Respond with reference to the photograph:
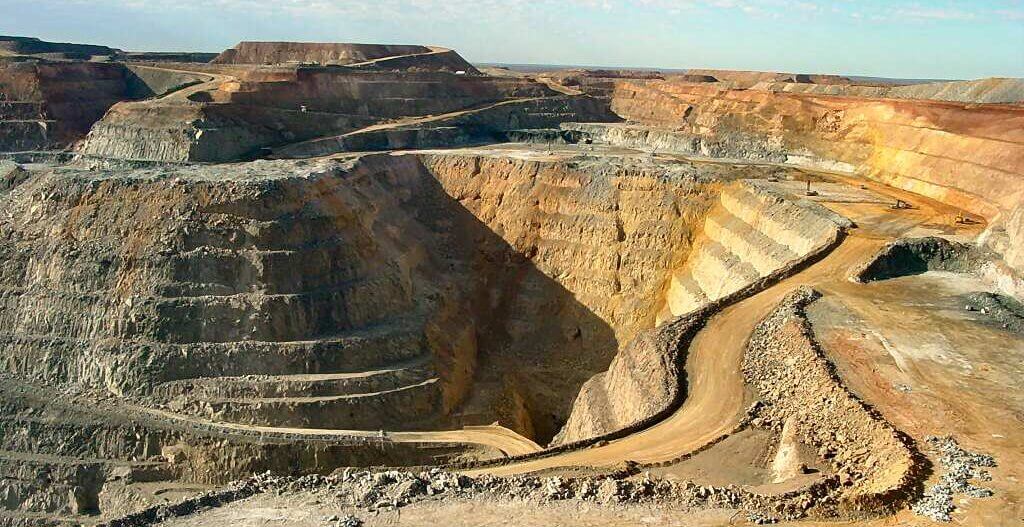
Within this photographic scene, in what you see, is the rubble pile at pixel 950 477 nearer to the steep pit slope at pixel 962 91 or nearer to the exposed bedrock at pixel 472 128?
the exposed bedrock at pixel 472 128

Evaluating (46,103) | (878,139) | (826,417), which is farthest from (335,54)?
(826,417)

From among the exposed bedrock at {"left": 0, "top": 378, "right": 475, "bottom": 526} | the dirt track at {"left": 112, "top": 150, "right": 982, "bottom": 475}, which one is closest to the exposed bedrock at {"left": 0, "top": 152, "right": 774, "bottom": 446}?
the exposed bedrock at {"left": 0, "top": 378, "right": 475, "bottom": 526}

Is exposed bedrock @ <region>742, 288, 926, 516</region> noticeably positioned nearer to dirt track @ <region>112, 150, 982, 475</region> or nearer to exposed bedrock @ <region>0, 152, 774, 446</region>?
dirt track @ <region>112, 150, 982, 475</region>

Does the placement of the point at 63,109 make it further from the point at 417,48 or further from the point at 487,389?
the point at 487,389

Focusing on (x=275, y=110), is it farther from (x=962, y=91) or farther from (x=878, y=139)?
(x=962, y=91)

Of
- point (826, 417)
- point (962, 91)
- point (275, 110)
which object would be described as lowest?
point (826, 417)

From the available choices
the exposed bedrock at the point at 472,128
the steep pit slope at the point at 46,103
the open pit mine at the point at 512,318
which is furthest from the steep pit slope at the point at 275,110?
the steep pit slope at the point at 46,103
